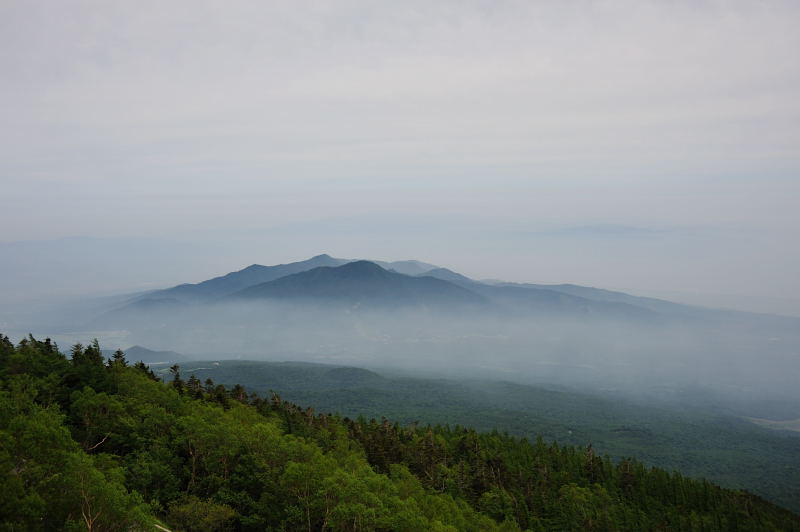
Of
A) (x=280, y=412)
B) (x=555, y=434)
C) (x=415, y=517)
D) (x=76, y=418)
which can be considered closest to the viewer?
(x=415, y=517)

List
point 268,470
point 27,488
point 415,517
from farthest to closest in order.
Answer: point 268,470
point 415,517
point 27,488

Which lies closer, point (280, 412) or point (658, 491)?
point (280, 412)

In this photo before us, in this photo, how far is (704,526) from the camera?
8419cm

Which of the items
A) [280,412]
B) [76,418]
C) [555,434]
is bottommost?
[555,434]

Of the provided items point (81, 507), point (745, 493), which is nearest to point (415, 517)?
point (81, 507)

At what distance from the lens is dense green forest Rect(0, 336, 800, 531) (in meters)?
28.3

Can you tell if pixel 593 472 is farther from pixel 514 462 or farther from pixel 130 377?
pixel 130 377

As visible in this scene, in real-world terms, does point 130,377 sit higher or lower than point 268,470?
higher

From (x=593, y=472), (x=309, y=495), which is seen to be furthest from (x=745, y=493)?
(x=309, y=495)

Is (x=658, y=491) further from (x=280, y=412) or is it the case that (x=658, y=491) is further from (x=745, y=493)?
(x=280, y=412)

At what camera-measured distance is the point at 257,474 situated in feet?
150

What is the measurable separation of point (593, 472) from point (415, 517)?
72247 millimetres

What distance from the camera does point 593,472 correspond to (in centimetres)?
9925

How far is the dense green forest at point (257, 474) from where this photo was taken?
28266mm
